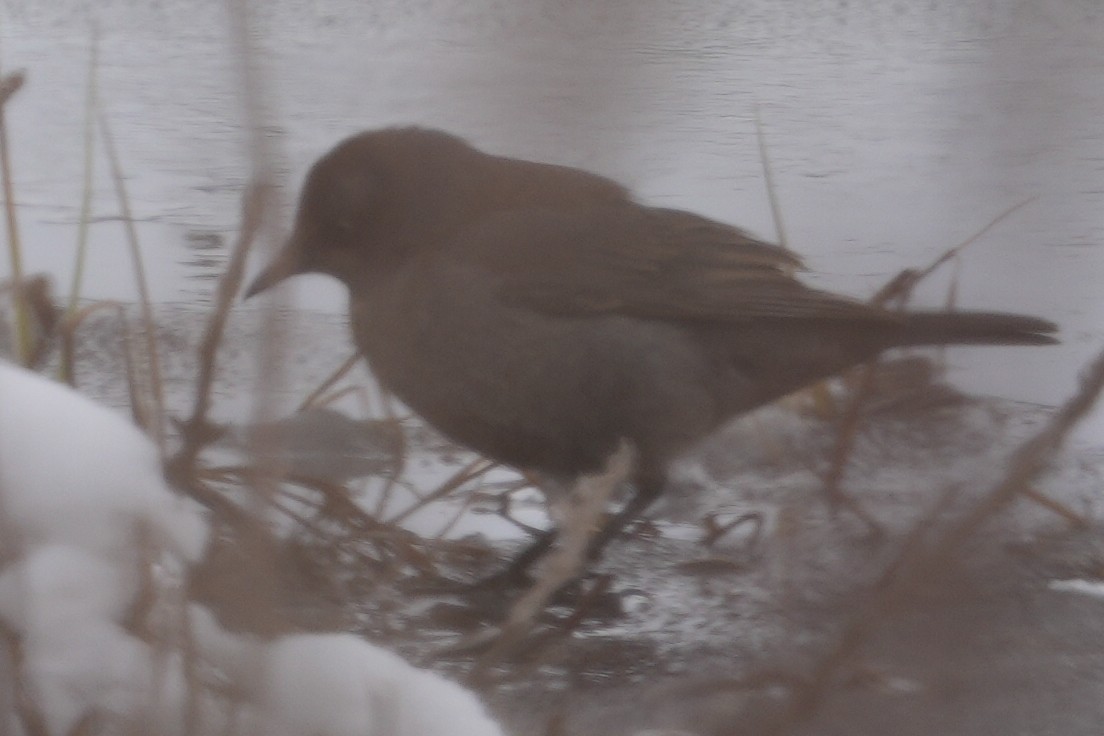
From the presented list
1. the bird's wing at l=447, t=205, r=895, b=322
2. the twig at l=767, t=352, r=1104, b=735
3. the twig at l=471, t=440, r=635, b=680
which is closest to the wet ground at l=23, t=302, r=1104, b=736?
the twig at l=767, t=352, r=1104, b=735

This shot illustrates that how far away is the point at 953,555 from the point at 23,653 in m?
0.59

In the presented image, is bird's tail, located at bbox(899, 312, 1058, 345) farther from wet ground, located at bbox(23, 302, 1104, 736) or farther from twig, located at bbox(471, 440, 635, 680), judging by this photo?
twig, located at bbox(471, 440, 635, 680)

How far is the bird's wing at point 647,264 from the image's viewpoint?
2690 mm

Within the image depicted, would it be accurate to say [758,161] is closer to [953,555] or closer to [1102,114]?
[1102,114]

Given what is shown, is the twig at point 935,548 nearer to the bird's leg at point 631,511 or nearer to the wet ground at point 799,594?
the wet ground at point 799,594

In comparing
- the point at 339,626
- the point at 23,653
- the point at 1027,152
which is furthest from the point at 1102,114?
the point at 23,653

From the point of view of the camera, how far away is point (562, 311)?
2.65 meters

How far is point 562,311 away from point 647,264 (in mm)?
222

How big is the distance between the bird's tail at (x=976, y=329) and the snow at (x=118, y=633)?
1.63m

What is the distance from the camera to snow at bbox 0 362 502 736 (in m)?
1.06

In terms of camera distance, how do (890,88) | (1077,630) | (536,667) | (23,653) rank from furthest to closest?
(890,88), (1077,630), (536,667), (23,653)

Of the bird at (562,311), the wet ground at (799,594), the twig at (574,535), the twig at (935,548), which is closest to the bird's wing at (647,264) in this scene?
the bird at (562,311)

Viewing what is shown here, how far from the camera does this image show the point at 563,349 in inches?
→ 102

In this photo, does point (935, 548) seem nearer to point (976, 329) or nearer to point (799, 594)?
point (799, 594)
